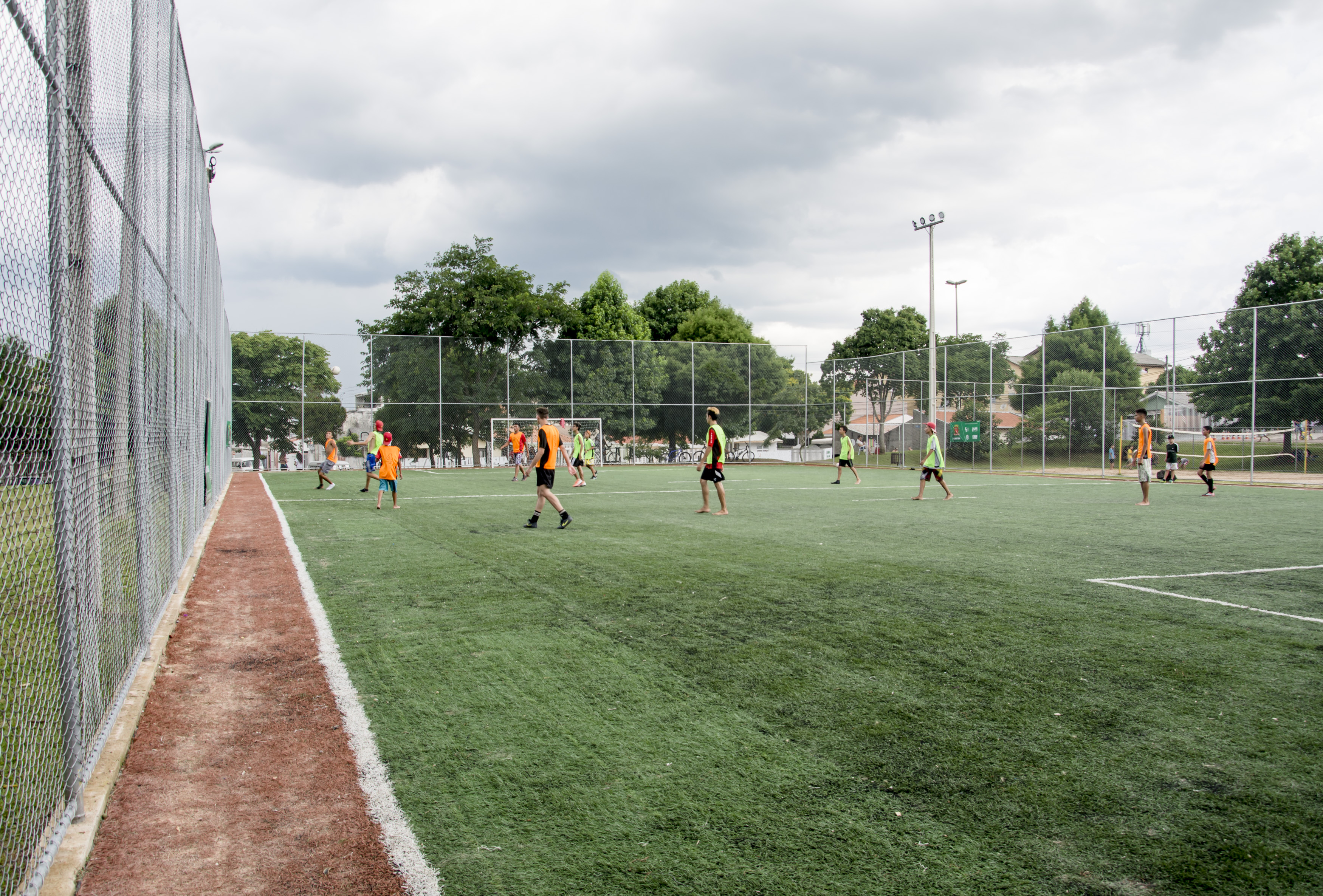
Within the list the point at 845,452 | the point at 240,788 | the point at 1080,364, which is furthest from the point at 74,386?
the point at 1080,364

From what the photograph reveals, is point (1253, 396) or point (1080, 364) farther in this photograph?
point (1080, 364)

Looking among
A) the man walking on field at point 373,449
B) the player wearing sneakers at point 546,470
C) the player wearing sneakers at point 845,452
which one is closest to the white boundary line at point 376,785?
the player wearing sneakers at point 546,470

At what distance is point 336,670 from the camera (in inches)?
202

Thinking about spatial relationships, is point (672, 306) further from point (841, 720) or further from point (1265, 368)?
point (841, 720)

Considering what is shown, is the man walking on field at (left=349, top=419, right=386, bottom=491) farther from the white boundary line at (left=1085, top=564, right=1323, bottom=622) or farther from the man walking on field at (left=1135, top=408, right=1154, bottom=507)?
the man walking on field at (left=1135, top=408, right=1154, bottom=507)

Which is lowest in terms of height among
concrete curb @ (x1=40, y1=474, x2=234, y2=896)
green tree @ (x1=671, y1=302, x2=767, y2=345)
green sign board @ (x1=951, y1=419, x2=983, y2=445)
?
concrete curb @ (x1=40, y1=474, x2=234, y2=896)

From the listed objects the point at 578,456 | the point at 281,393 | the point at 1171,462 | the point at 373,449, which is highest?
the point at 281,393

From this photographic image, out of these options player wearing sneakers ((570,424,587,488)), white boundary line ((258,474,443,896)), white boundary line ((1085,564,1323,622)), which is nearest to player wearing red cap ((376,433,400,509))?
player wearing sneakers ((570,424,587,488))

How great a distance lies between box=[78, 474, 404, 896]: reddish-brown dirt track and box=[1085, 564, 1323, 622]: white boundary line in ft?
22.5

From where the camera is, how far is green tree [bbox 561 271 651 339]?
184 feet

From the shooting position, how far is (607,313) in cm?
5653

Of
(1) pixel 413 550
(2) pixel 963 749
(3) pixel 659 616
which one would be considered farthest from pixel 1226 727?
(1) pixel 413 550

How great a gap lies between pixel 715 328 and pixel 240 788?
56.4 meters

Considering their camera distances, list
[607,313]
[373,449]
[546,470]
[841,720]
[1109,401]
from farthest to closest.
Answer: [607,313], [1109,401], [373,449], [546,470], [841,720]
